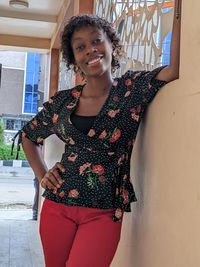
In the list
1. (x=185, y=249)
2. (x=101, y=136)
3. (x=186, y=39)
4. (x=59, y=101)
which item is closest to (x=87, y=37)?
(x=59, y=101)

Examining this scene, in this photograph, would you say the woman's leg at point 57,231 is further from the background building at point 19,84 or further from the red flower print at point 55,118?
the background building at point 19,84

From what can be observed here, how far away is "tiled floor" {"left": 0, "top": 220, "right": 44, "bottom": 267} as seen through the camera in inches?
128

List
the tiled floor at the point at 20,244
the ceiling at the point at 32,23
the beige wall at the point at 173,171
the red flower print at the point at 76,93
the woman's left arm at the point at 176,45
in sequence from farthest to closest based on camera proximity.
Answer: the ceiling at the point at 32,23
the tiled floor at the point at 20,244
the red flower print at the point at 76,93
the woman's left arm at the point at 176,45
the beige wall at the point at 173,171

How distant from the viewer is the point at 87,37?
134cm

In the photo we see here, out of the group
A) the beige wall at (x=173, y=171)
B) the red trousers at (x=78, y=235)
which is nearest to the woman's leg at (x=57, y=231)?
the red trousers at (x=78, y=235)

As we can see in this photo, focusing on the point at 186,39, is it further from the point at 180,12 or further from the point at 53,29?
the point at 53,29

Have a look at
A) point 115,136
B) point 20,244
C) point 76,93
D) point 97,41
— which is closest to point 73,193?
point 115,136

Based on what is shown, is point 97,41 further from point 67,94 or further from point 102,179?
point 102,179

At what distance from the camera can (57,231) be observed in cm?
125

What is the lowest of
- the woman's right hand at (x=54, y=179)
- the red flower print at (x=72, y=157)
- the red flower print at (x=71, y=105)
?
the woman's right hand at (x=54, y=179)

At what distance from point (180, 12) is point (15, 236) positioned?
3.53 metres

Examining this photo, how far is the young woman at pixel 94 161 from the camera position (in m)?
1.20

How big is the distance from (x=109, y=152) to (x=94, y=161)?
0.05 m

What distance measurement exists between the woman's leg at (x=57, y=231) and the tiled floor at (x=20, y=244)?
6.56ft
